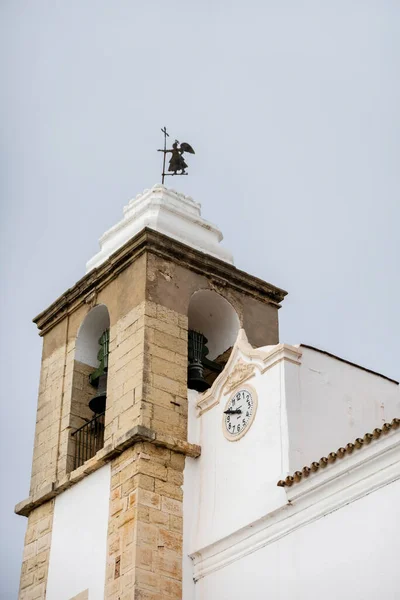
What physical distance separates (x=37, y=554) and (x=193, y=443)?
8.17 ft

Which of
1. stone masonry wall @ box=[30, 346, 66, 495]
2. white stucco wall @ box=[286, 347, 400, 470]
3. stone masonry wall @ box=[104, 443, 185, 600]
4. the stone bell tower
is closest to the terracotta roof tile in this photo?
white stucco wall @ box=[286, 347, 400, 470]

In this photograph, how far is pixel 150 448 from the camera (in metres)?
15.9

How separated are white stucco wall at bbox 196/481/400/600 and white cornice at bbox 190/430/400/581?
9 cm

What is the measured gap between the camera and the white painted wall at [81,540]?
15.8 metres

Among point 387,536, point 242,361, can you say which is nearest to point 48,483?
point 242,361

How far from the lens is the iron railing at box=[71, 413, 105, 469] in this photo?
1731 cm

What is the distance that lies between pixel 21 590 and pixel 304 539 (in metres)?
4.52

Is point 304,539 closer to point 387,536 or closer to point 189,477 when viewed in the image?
point 387,536

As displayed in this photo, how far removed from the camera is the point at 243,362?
53.9 ft

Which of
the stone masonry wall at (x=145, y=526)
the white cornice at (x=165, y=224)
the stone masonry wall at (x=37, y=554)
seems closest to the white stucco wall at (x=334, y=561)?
the stone masonry wall at (x=145, y=526)

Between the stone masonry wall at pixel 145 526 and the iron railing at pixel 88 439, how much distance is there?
48.2 inches

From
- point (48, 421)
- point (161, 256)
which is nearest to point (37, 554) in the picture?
point (48, 421)

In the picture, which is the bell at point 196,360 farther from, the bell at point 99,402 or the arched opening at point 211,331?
the bell at point 99,402

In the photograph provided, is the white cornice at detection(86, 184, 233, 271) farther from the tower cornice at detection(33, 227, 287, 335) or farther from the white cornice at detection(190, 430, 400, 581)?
the white cornice at detection(190, 430, 400, 581)
